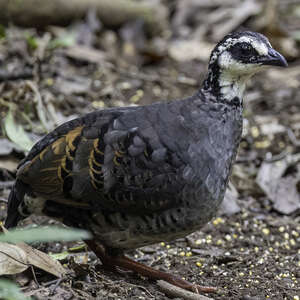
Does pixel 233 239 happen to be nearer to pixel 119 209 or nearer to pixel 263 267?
pixel 263 267

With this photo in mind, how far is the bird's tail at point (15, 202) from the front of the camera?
3789 millimetres

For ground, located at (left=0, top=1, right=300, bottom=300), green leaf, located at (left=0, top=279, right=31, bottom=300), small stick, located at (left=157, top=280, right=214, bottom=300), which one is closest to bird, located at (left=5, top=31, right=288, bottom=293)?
small stick, located at (left=157, top=280, right=214, bottom=300)

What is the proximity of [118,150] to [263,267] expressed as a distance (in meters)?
1.43

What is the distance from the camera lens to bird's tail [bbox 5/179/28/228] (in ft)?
12.4

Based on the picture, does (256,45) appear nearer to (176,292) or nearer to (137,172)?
(137,172)

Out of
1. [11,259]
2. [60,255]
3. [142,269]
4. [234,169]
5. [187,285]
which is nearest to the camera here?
[11,259]

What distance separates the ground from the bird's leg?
0.21ft

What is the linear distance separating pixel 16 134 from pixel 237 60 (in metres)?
2.20

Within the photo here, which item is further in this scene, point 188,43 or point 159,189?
point 188,43

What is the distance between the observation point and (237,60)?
370 cm

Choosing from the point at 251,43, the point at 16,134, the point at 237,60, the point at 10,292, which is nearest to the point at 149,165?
the point at 237,60

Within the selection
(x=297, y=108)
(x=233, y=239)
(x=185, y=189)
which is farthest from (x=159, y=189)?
(x=297, y=108)

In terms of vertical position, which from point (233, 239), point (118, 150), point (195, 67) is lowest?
point (233, 239)

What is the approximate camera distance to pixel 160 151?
3.52 metres
